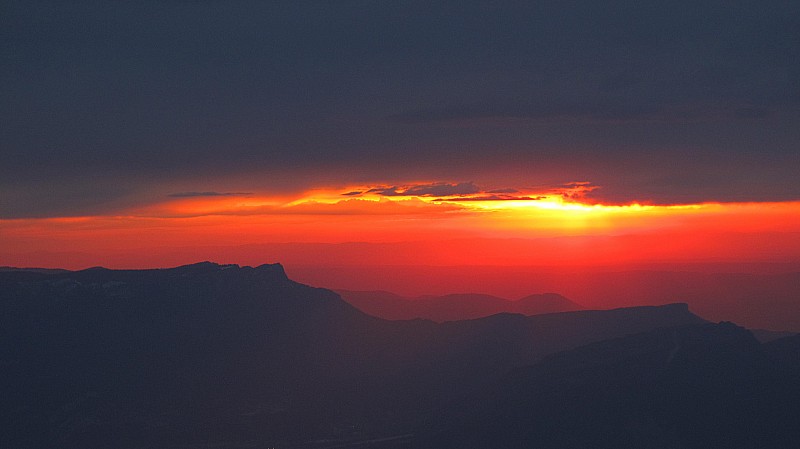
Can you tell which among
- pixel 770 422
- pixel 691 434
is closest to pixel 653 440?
pixel 691 434

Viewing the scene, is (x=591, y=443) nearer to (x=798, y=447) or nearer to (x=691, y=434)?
(x=691, y=434)

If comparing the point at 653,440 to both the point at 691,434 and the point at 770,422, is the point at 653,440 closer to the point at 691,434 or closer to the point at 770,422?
the point at 691,434

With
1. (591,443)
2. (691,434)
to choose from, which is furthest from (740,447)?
(591,443)

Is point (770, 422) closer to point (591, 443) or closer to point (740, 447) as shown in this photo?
point (740, 447)

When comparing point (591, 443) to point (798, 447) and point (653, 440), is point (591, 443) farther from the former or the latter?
point (798, 447)

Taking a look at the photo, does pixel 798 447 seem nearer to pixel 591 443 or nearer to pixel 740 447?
pixel 740 447
